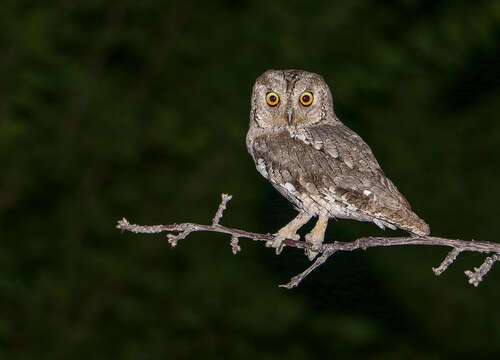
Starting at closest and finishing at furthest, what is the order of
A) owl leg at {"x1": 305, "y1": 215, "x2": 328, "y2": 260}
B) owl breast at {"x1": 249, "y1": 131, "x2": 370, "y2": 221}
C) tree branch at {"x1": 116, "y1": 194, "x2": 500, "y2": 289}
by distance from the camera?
tree branch at {"x1": 116, "y1": 194, "x2": 500, "y2": 289} < owl breast at {"x1": 249, "y1": 131, "x2": 370, "y2": 221} < owl leg at {"x1": 305, "y1": 215, "x2": 328, "y2": 260}

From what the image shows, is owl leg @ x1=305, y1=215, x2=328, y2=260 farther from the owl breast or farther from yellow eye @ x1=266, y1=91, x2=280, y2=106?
yellow eye @ x1=266, y1=91, x2=280, y2=106

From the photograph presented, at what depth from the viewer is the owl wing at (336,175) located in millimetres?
1742

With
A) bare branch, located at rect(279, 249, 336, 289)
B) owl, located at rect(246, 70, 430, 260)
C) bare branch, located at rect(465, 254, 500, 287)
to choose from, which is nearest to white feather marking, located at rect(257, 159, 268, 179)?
owl, located at rect(246, 70, 430, 260)

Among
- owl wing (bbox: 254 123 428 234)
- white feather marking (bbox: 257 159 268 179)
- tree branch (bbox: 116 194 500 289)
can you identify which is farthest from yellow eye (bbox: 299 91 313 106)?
tree branch (bbox: 116 194 500 289)

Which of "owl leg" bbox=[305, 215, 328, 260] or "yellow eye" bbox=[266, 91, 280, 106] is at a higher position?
"yellow eye" bbox=[266, 91, 280, 106]

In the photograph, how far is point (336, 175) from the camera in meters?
1.86

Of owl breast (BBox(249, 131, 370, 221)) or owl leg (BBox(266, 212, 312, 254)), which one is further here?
owl leg (BBox(266, 212, 312, 254))

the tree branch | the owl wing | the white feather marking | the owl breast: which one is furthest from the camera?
the white feather marking

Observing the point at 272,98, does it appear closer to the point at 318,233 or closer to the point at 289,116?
the point at 289,116

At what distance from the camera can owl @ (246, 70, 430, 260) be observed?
1.79 meters

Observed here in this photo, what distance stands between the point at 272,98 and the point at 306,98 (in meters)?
0.13

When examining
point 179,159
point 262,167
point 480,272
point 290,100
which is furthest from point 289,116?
point 179,159

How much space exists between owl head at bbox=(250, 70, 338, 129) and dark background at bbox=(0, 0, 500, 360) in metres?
1.84
